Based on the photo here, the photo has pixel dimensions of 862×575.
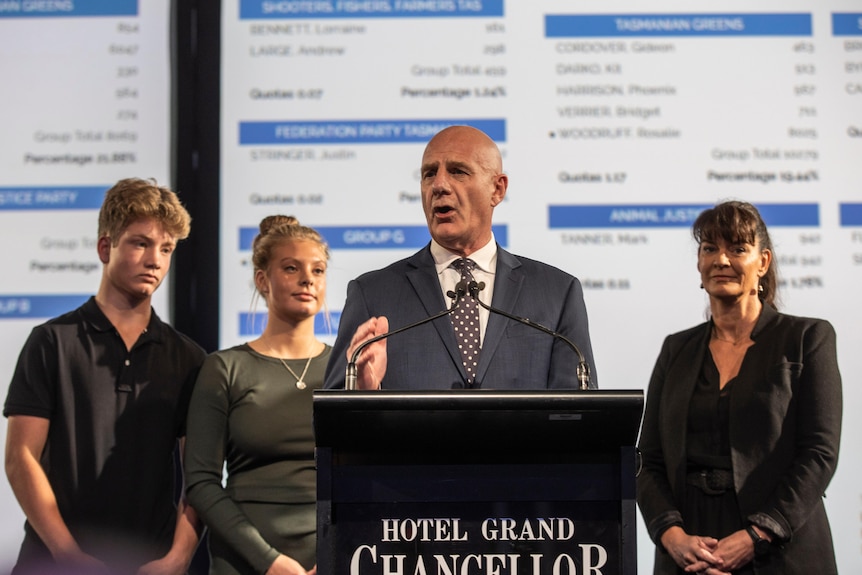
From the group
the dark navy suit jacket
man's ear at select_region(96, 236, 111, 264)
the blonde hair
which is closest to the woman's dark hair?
the dark navy suit jacket

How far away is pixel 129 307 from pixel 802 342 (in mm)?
1863

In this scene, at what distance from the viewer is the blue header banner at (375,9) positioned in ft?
11.9

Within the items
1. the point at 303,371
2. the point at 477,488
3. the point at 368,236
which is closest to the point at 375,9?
the point at 368,236

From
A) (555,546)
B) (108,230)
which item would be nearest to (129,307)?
(108,230)

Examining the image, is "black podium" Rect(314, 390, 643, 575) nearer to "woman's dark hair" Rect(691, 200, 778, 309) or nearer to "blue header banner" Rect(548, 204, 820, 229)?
"woman's dark hair" Rect(691, 200, 778, 309)

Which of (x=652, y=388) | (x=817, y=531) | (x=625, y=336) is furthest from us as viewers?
(x=625, y=336)

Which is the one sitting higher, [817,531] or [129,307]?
[129,307]

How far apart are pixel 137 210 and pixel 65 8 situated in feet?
4.20

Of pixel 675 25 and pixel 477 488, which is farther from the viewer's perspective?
pixel 675 25

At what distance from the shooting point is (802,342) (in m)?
2.62

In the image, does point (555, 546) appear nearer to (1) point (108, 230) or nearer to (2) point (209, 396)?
(2) point (209, 396)

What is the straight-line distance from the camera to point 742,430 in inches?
101

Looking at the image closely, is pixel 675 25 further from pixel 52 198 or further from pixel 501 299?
pixel 52 198

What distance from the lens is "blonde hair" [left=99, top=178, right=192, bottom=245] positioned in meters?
2.81
